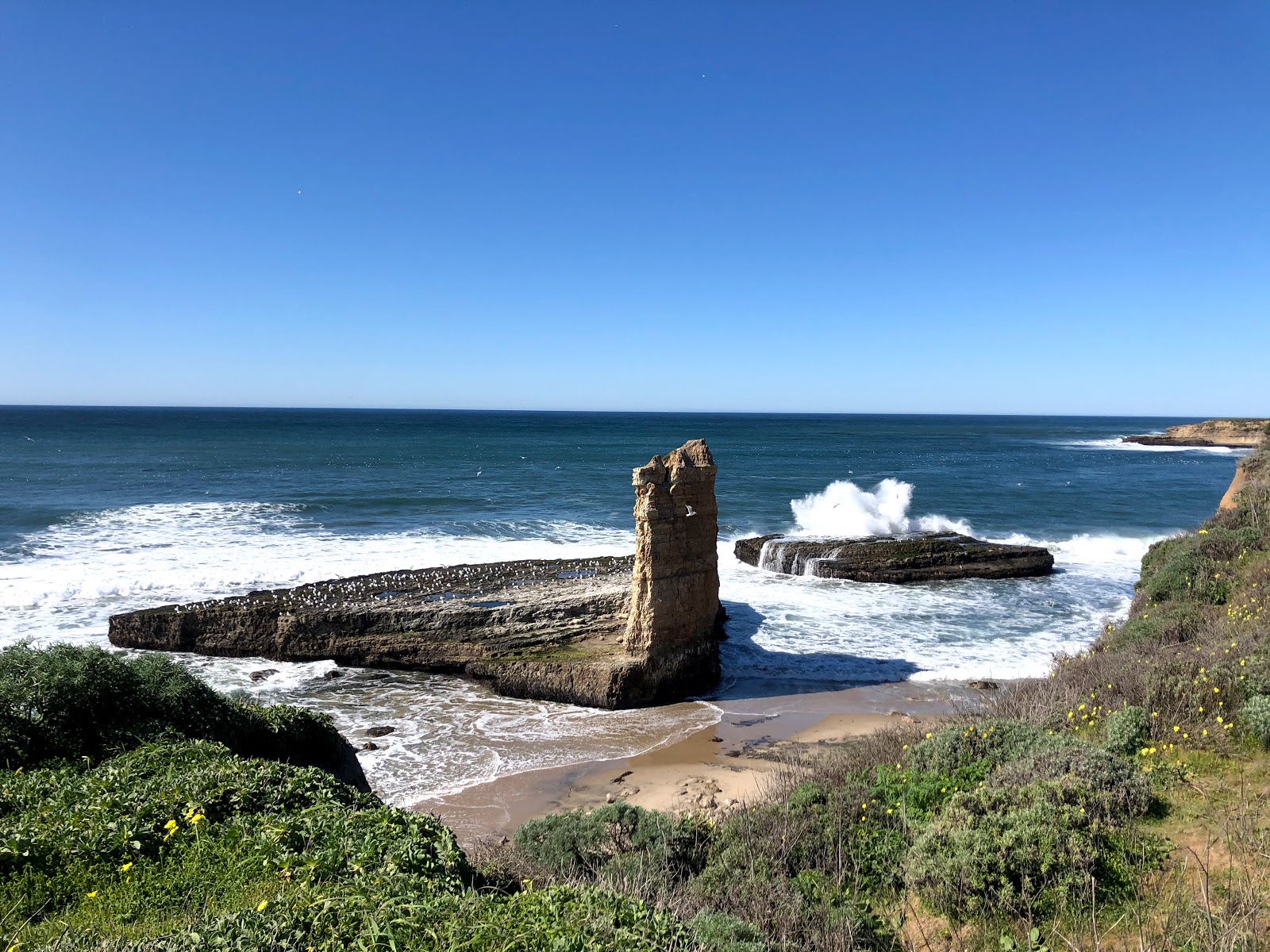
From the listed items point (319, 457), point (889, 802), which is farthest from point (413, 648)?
point (319, 457)

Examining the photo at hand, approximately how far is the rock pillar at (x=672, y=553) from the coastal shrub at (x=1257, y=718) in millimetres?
9058

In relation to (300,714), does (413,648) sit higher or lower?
lower

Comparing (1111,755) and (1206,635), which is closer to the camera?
(1111,755)

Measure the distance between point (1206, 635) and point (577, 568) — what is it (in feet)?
51.1

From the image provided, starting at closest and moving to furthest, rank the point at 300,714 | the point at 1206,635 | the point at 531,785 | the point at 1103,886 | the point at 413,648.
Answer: the point at 1103,886, the point at 300,714, the point at 1206,635, the point at 531,785, the point at 413,648

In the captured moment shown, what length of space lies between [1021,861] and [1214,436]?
381 ft

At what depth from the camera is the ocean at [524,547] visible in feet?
46.4

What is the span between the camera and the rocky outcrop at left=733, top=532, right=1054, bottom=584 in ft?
81.1

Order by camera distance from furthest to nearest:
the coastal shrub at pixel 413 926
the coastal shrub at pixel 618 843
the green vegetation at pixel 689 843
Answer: the coastal shrub at pixel 618 843
the green vegetation at pixel 689 843
the coastal shrub at pixel 413 926

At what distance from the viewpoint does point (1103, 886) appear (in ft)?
17.1

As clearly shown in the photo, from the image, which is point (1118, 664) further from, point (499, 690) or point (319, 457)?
point (319, 457)

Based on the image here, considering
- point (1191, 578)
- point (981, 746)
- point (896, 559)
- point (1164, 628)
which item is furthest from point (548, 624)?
point (896, 559)

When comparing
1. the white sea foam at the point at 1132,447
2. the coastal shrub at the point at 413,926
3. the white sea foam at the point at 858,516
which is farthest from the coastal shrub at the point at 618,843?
the white sea foam at the point at 1132,447

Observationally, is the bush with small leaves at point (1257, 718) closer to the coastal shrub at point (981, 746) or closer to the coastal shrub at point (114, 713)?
the coastal shrub at point (981, 746)
